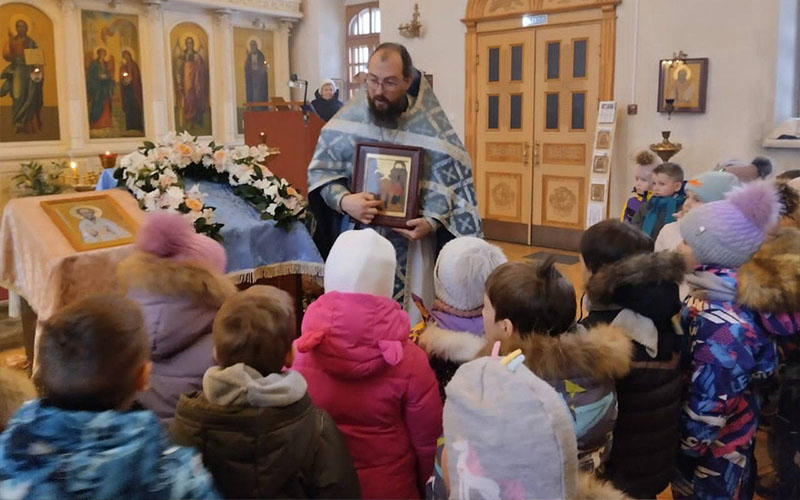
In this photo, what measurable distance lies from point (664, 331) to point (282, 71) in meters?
13.2

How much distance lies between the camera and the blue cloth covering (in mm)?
3469

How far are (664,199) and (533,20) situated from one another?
5.10 metres

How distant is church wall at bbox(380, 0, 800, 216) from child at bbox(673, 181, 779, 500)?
5789 mm

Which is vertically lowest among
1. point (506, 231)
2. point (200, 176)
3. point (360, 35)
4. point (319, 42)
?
point (506, 231)

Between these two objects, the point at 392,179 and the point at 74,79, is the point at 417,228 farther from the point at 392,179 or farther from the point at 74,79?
the point at 74,79

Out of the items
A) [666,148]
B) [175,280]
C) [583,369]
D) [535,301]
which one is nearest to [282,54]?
[666,148]

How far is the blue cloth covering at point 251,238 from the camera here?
3.47m

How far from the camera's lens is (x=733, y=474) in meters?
2.20

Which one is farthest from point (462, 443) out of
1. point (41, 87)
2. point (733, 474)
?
point (41, 87)

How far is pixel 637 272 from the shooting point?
1.87m

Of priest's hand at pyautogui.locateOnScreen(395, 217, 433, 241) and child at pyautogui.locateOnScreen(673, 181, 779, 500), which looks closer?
child at pyautogui.locateOnScreen(673, 181, 779, 500)

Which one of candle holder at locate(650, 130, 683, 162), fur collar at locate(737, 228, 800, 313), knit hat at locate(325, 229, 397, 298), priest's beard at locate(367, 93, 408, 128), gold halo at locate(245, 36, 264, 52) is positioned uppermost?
gold halo at locate(245, 36, 264, 52)

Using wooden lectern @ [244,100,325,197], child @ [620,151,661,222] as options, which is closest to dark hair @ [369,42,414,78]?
child @ [620,151,661,222]

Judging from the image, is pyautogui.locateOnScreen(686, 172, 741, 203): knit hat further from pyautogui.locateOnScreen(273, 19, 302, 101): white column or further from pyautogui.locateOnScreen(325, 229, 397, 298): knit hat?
pyautogui.locateOnScreen(273, 19, 302, 101): white column
